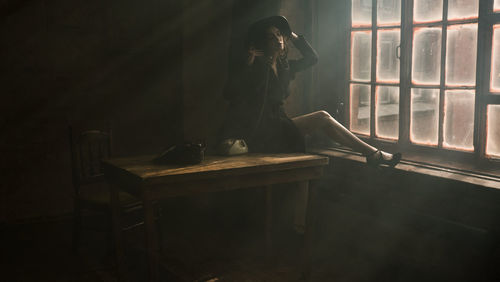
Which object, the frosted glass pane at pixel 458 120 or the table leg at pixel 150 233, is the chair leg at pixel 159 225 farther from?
the frosted glass pane at pixel 458 120

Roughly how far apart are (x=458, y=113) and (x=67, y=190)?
314 centimetres

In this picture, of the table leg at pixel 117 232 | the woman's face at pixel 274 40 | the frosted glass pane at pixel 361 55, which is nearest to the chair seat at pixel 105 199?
the table leg at pixel 117 232

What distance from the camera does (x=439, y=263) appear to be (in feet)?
10.1

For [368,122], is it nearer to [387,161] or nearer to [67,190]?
[387,161]

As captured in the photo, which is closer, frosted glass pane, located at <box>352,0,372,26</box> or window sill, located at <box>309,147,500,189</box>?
window sill, located at <box>309,147,500,189</box>

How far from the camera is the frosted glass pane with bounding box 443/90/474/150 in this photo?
10.7 ft

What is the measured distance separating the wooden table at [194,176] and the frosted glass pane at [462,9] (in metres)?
1.34

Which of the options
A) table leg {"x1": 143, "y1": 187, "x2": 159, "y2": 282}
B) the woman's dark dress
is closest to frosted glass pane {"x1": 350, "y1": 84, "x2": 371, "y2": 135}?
the woman's dark dress

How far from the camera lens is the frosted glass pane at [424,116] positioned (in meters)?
3.47

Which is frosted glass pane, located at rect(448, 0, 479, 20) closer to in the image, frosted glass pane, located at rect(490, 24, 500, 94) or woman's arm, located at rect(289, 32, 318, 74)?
frosted glass pane, located at rect(490, 24, 500, 94)

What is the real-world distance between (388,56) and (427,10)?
1.47 ft

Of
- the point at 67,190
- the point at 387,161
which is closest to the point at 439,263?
the point at 387,161

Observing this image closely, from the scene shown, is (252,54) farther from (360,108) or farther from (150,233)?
(150,233)

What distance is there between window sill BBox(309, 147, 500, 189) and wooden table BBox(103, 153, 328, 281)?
0.73 meters
